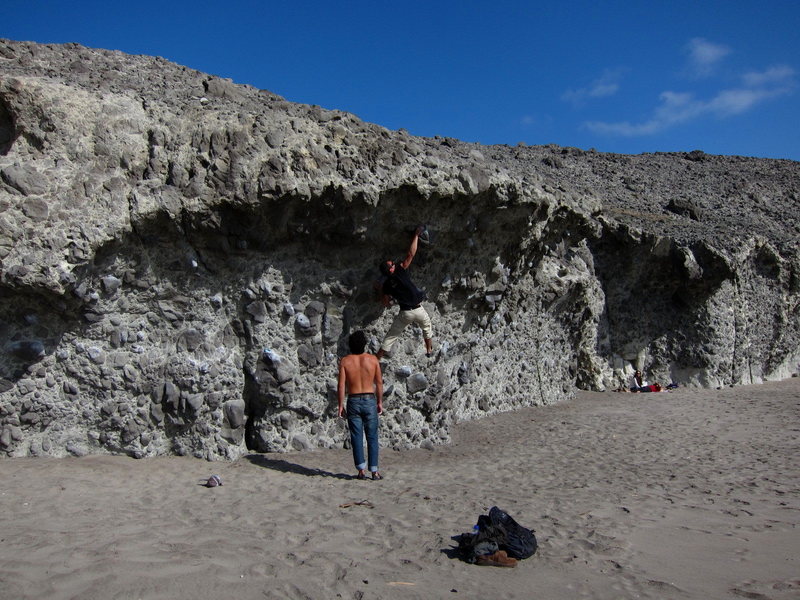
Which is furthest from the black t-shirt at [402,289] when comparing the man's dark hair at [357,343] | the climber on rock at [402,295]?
the man's dark hair at [357,343]

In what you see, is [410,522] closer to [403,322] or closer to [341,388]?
[341,388]

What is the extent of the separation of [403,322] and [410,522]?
10.1ft

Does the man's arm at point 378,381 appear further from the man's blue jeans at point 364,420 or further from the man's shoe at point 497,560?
the man's shoe at point 497,560

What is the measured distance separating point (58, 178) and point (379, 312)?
363 centimetres

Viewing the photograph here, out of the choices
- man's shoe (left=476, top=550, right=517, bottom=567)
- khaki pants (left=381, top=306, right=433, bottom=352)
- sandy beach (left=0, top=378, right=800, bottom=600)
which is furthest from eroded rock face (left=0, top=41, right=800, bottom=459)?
man's shoe (left=476, top=550, right=517, bottom=567)

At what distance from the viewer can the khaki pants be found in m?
7.39

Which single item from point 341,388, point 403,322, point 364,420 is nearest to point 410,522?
point 364,420

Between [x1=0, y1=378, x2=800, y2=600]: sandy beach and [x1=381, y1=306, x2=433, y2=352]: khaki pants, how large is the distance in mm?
1282

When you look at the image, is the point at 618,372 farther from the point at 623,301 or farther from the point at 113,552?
the point at 113,552

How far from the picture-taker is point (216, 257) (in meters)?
6.66

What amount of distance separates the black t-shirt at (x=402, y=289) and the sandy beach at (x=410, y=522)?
1.76 m

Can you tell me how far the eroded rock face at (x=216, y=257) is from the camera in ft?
19.6

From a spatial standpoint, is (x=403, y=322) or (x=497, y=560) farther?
(x=403, y=322)

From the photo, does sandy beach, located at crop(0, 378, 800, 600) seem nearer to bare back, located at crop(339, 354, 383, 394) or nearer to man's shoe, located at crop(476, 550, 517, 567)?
man's shoe, located at crop(476, 550, 517, 567)
